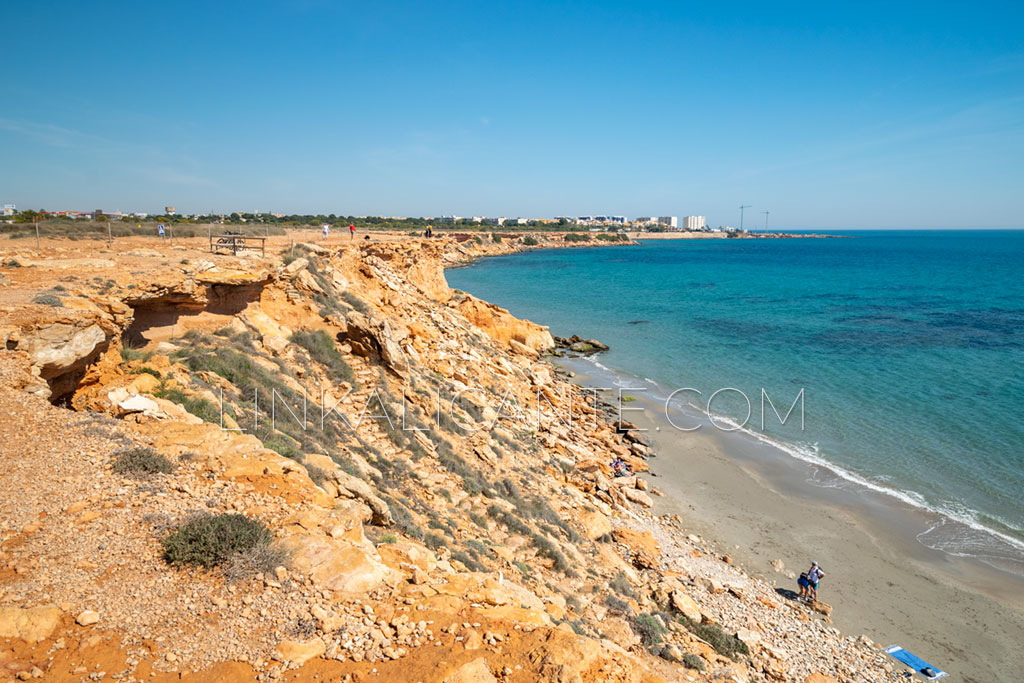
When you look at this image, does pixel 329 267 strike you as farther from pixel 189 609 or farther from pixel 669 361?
pixel 669 361

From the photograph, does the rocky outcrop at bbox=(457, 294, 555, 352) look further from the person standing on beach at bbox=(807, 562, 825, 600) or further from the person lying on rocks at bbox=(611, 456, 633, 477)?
the person standing on beach at bbox=(807, 562, 825, 600)

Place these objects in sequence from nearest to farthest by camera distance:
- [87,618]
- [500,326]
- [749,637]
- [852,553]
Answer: [87,618] → [749,637] → [852,553] → [500,326]

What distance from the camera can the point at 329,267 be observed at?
19.4 metres

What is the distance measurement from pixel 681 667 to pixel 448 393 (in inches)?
388

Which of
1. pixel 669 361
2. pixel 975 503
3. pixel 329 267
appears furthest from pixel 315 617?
pixel 669 361

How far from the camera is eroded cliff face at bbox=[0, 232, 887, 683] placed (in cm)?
479

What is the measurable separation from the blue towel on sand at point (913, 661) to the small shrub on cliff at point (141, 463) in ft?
45.2

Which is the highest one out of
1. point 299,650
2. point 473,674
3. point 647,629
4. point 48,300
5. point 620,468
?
point 48,300

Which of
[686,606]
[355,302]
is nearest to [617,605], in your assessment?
[686,606]

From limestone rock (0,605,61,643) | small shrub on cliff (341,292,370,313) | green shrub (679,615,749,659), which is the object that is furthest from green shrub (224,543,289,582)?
small shrub on cliff (341,292,370,313)

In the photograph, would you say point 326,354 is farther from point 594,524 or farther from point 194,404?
point 594,524

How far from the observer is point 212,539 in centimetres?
549

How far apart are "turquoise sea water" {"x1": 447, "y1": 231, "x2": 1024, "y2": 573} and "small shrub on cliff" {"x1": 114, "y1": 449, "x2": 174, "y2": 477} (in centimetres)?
1837

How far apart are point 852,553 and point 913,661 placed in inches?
158
